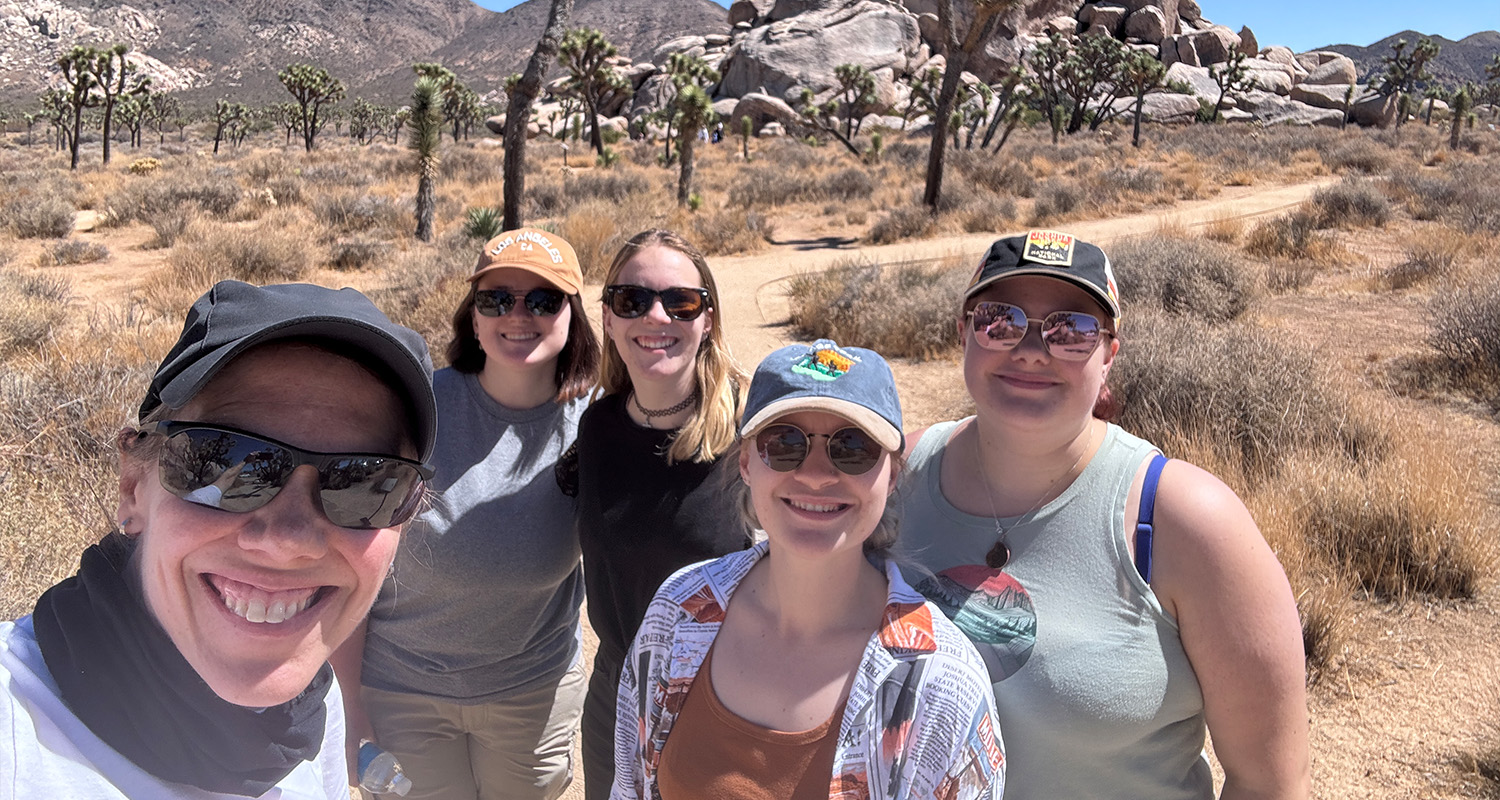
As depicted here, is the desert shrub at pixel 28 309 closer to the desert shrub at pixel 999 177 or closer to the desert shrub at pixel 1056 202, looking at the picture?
the desert shrub at pixel 1056 202

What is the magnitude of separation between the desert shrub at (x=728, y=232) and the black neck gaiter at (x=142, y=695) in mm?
14707

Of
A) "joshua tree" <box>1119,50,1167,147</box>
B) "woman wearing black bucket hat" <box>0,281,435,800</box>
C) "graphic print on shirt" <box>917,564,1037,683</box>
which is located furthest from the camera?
"joshua tree" <box>1119,50,1167,147</box>

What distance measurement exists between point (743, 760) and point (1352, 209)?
18973mm

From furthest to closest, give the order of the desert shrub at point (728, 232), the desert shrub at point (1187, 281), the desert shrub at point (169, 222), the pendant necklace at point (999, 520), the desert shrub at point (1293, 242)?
the desert shrub at point (728, 232)
the desert shrub at point (169, 222)
the desert shrub at point (1293, 242)
the desert shrub at point (1187, 281)
the pendant necklace at point (999, 520)

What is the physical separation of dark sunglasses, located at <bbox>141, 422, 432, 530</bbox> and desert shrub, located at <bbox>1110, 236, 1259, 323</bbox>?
8.99m

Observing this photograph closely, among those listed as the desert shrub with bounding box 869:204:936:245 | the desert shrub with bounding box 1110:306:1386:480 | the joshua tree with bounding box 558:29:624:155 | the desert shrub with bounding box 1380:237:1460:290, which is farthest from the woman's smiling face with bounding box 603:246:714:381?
the joshua tree with bounding box 558:29:624:155

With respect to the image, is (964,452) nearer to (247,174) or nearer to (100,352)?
(100,352)

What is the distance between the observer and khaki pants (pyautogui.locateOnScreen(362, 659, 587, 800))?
2609 mm

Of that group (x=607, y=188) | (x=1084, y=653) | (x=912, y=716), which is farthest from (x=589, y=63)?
(x=912, y=716)

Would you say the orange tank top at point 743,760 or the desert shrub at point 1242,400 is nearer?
the orange tank top at point 743,760

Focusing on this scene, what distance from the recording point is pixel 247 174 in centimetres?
2462

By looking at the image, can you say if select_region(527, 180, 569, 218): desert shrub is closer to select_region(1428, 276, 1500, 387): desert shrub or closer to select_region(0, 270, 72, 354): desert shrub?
select_region(0, 270, 72, 354): desert shrub

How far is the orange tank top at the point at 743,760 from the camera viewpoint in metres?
1.54

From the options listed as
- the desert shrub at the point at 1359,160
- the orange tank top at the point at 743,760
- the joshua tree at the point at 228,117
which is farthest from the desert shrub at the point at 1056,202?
the joshua tree at the point at 228,117
